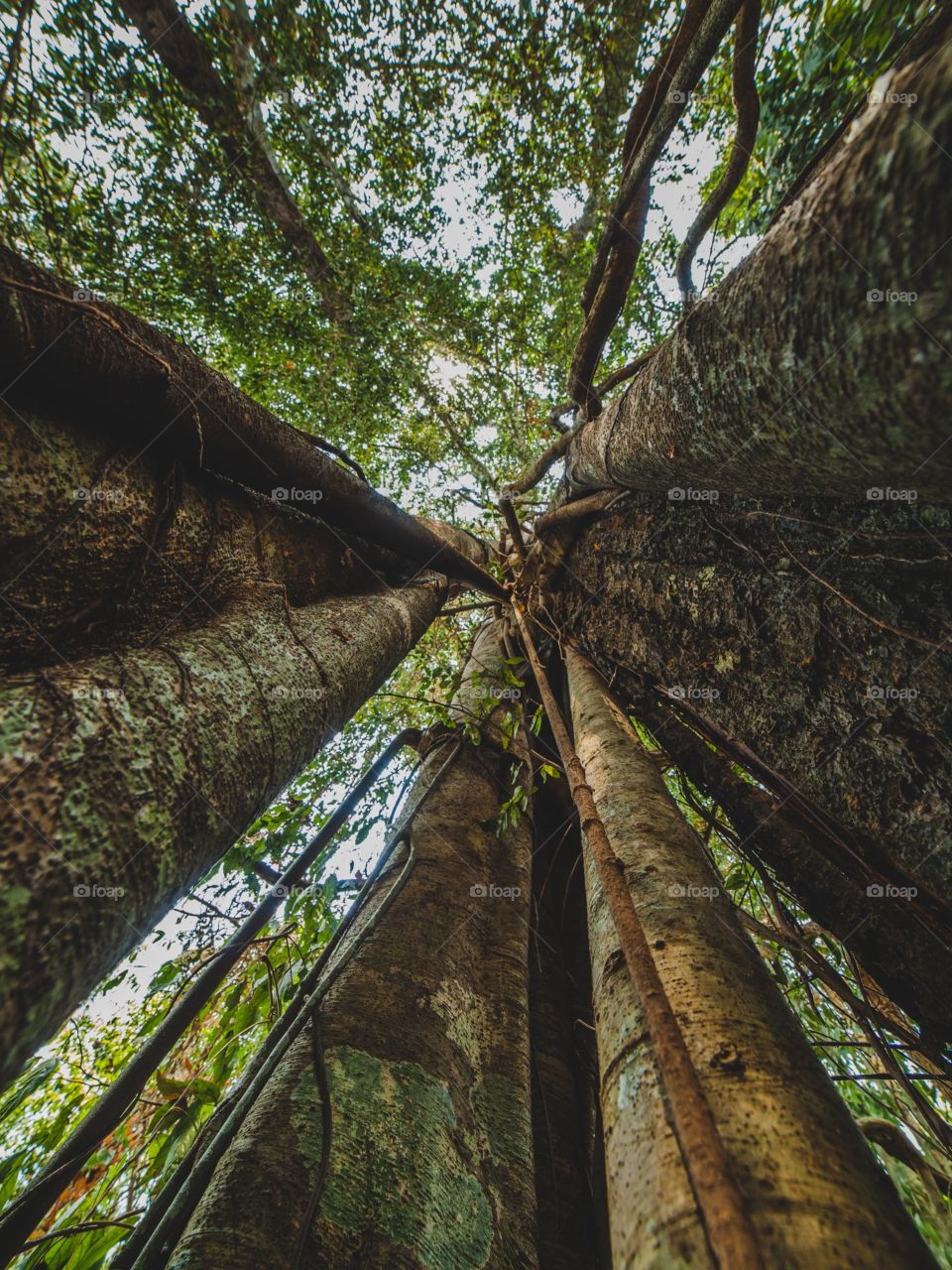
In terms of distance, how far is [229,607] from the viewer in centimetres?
144

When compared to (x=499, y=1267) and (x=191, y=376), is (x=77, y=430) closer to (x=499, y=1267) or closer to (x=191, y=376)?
(x=191, y=376)

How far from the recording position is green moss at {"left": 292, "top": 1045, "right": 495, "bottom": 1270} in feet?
2.87

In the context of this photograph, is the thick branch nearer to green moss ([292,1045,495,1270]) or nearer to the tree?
the tree

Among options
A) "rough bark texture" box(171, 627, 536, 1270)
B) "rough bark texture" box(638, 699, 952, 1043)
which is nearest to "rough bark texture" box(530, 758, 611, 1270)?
"rough bark texture" box(171, 627, 536, 1270)

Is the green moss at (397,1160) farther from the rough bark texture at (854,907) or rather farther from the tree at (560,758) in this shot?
the rough bark texture at (854,907)

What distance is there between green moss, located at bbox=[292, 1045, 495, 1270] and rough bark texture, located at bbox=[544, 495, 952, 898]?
1260mm

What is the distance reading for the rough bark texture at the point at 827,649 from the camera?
4.11 feet

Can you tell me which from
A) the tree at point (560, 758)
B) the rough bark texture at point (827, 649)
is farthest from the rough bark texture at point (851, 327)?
the rough bark texture at point (827, 649)

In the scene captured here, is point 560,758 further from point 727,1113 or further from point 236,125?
point 236,125

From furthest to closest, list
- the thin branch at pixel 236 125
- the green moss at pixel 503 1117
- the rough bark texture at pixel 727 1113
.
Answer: the thin branch at pixel 236 125
the green moss at pixel 503 1117
the rough bark texture at pixel 727 1113

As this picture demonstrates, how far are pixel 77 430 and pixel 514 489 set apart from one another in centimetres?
418

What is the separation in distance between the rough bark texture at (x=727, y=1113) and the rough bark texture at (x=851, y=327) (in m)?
0.94

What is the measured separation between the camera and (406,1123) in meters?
1.02

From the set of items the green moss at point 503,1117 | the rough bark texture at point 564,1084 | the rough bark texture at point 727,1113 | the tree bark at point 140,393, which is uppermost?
A: the tree bark at point 140,393
